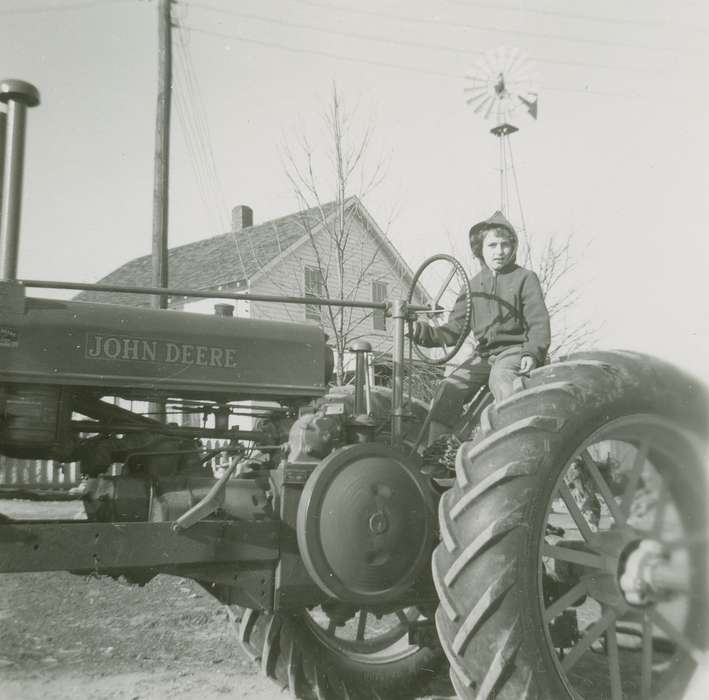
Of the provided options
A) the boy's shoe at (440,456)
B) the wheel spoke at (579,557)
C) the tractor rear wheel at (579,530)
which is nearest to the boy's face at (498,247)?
A: the boy's shoe at (440,456)

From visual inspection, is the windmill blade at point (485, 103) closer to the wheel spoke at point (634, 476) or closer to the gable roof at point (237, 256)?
the gable roof at point (237, 256)

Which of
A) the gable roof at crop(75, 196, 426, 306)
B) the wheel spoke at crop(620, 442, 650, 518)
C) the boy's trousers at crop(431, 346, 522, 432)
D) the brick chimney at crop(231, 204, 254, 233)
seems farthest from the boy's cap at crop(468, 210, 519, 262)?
the brick chimney at crop(231, 204, 254, 233)

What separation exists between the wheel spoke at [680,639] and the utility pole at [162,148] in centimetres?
938

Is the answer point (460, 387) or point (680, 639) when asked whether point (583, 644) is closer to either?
point (680, 639)

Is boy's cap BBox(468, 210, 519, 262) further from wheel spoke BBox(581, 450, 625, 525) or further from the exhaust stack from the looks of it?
the exhaust stack

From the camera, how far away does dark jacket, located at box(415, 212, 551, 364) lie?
12.6 ft

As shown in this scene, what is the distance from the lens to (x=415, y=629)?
3.58 m

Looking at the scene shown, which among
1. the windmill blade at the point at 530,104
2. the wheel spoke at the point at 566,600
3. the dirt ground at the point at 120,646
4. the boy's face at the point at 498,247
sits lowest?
the dirt ground at the point at 120,646

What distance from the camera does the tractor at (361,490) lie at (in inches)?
99.4

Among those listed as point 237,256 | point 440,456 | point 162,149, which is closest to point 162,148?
point 162,149

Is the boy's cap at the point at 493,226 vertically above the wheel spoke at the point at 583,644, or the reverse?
the boy's cap at the point at 493,226

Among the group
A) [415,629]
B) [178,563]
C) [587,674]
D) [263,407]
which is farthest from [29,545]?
[587,674]

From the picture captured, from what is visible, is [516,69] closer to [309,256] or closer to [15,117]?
[309,256]

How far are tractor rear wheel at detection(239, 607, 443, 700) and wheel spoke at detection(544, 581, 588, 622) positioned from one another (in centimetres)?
100
